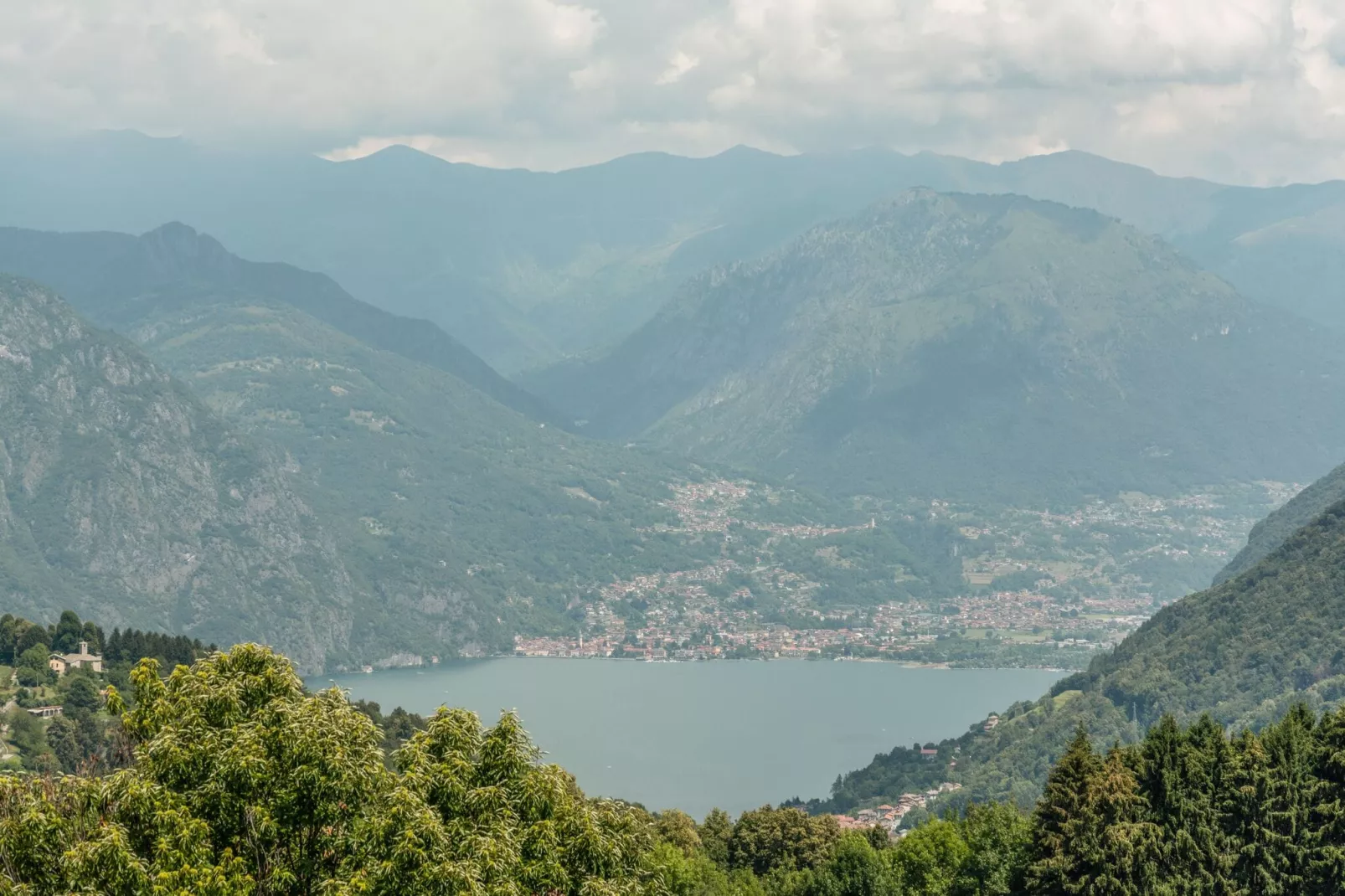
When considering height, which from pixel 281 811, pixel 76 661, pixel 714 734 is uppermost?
pixel 714 734

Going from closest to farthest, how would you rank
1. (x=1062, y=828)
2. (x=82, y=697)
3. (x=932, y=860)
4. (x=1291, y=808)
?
(x=1291, y=808) → (x=1062, y=828) → (x=932, y=860) → (x=82, y=697)

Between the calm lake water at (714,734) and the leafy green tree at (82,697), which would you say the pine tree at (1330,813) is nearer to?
the leafy green tree at (82,697)

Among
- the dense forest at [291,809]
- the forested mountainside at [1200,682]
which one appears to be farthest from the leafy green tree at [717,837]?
the forested mountainside at [1200,682]

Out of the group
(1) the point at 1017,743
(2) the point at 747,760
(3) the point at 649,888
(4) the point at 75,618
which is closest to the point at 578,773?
(2) the point at 747,760

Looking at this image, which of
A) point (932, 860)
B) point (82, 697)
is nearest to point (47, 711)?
point (82, 697)

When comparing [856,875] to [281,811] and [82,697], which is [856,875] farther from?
[82,697]

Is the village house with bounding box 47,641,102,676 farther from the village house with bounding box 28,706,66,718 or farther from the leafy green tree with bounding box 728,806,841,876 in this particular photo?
the leafy green tree with bounding box 728,806,841,876

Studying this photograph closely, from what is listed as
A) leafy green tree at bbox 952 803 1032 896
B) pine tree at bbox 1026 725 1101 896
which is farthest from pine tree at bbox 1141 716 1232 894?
leafy green tree at bbox 952 803 1032 896
